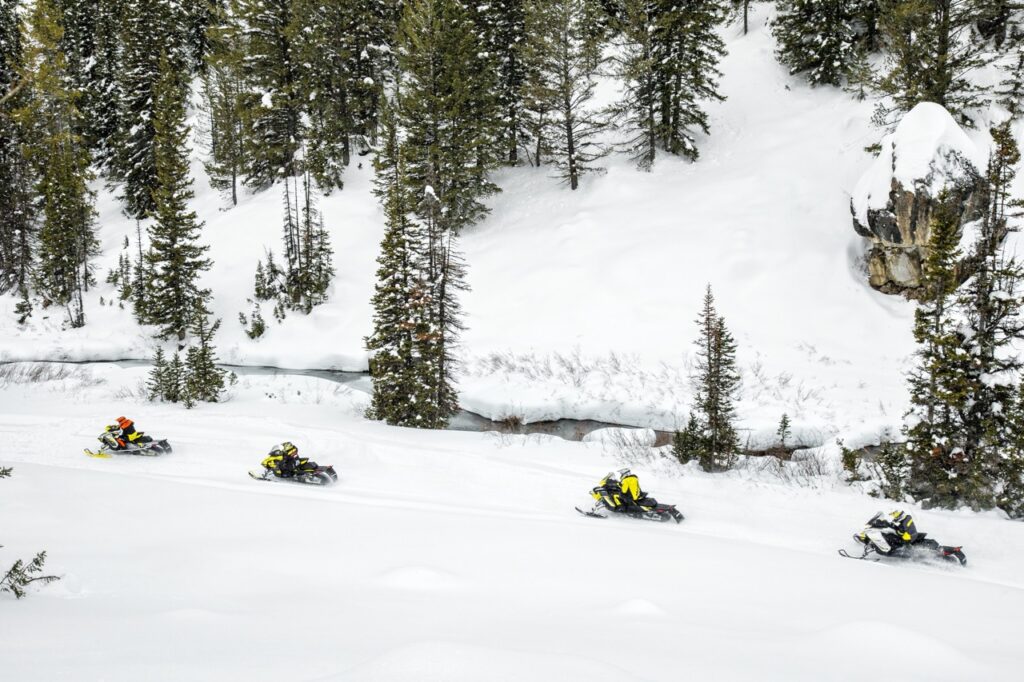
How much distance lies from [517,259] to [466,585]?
24.6m

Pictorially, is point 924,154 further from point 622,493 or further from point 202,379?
point 202,379

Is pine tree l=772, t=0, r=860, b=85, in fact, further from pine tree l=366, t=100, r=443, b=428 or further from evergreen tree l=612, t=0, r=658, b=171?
pine tree l=366, t=100, r=443, b=428

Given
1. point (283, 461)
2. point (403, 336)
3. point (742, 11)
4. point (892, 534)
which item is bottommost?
point (892, 534)

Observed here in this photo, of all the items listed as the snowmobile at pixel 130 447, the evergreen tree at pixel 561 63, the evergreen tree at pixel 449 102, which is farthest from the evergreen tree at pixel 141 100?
the snowmobile at pixel 130 447

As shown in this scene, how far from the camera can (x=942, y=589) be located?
6676 mm

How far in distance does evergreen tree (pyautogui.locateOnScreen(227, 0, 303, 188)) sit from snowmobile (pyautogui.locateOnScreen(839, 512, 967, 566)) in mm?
32351

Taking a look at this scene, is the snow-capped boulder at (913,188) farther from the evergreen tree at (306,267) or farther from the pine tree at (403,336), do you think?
the evergreen tree at (306,267)

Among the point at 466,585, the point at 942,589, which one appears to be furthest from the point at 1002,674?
the point at 466,585

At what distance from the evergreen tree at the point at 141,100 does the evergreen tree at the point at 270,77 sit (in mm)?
Answer: 6212

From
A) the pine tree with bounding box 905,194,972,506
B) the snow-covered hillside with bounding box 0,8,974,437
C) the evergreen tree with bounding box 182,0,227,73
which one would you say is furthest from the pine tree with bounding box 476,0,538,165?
the evergreen tree with bounding box 182,0,227,73

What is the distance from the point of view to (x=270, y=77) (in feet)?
111

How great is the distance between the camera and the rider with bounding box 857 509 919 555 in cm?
880

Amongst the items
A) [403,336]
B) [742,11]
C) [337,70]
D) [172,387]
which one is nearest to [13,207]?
[337,70]

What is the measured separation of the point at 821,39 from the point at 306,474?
36762 millimetres
